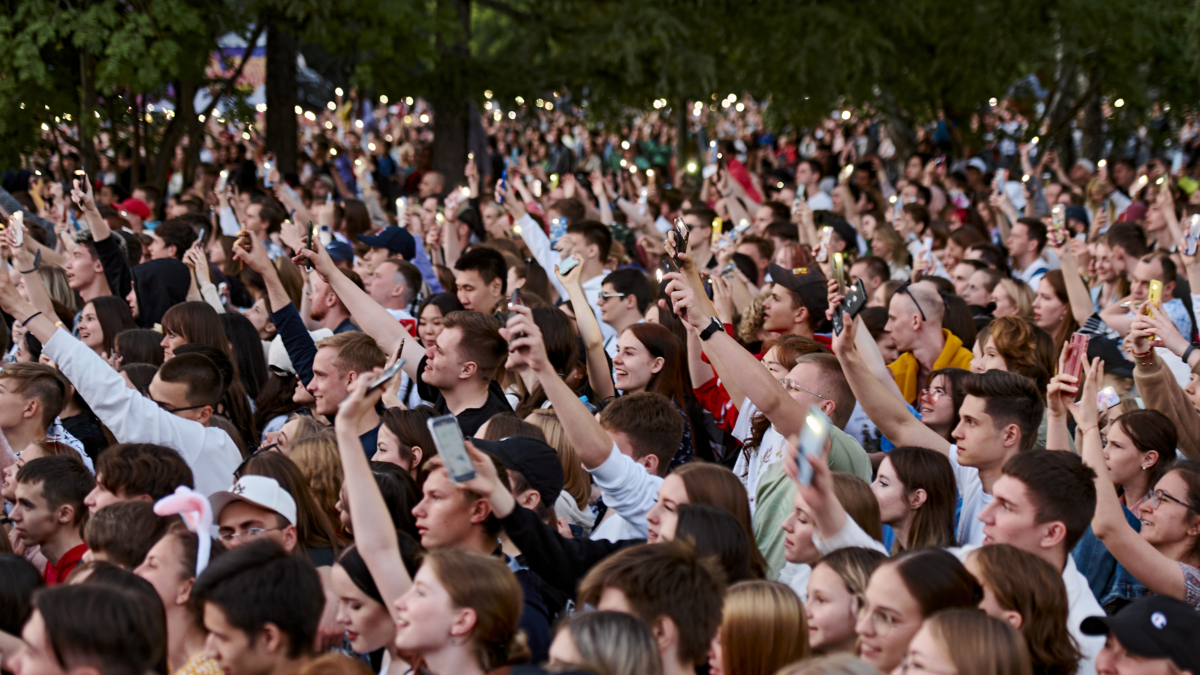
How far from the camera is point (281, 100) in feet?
53.1

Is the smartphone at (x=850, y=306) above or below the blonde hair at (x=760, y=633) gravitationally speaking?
above

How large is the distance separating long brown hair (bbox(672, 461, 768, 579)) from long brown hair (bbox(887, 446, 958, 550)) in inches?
28.6

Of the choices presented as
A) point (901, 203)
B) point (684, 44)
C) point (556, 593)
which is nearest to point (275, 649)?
point (556, 593)

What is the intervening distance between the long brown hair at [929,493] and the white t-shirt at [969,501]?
185 millimetres

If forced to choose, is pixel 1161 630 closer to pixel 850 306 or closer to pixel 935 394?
pixel 850 306

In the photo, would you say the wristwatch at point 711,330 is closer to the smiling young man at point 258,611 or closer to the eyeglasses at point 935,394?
the eyeglasses at point 935,394

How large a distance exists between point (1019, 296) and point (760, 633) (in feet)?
18.5

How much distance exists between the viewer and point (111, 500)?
4.43 m

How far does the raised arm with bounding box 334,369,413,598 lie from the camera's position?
3568mm

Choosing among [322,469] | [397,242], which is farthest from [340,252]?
[322,469]

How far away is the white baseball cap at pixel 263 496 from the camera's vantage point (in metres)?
4.12

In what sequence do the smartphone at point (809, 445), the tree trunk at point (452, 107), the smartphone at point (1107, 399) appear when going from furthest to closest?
the tree trunk at point (452, 107)
the smartphone at point (1107, 399)
the smartphone at point (809, 445)

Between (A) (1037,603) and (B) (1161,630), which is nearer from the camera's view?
(B) (1161,630)

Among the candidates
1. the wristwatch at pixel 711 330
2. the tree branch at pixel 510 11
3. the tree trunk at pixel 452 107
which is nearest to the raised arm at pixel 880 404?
the wristwatch at pixel 711 330
